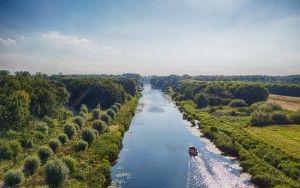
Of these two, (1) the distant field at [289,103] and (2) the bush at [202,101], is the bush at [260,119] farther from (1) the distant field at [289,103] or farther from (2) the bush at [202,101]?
(2) the bush at [202,101]

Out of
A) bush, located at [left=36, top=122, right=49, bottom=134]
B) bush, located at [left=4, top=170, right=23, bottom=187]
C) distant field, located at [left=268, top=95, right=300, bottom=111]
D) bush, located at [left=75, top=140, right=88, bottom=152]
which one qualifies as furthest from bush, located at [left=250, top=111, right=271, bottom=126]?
bush, located at [left=4, top=170, right=23, bottom=187]

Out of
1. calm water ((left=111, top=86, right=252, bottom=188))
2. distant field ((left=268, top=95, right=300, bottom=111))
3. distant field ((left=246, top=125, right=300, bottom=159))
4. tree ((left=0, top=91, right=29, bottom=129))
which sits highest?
tree ((left=0, top=91, right=29, bottom=129))

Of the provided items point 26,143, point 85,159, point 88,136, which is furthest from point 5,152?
point 88,136

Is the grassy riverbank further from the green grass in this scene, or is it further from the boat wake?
the green grass

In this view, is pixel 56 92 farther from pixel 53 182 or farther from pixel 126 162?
pixel 53 182

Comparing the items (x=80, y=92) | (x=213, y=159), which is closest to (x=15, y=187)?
(x=213, y=159)

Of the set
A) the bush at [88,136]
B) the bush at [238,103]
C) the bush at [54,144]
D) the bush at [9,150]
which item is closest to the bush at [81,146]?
the bush at [54,144]
